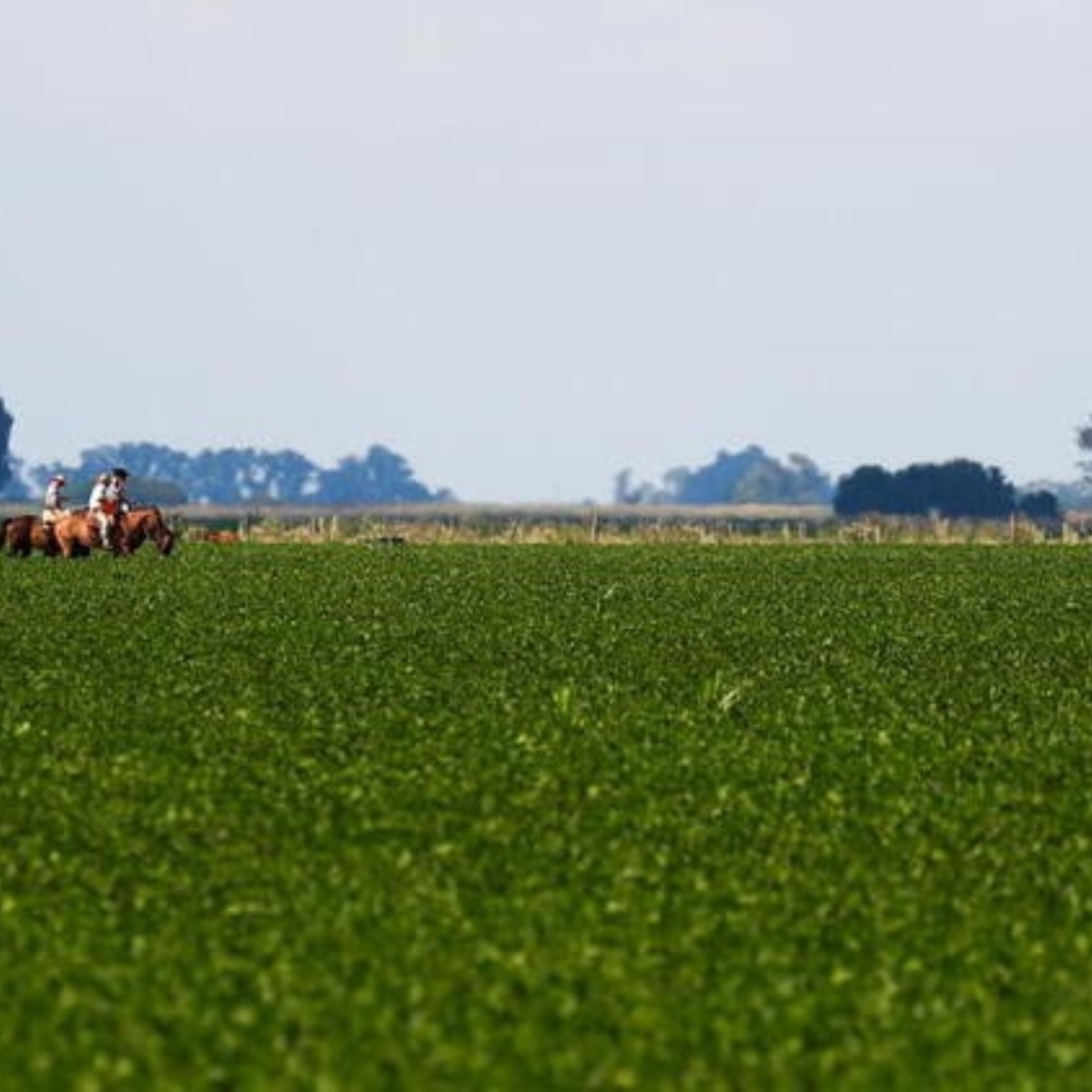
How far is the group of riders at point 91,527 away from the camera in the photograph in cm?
6738

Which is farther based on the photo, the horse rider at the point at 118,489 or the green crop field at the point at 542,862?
the horse rider at the point at 118,489

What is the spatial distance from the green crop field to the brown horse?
28660 mm

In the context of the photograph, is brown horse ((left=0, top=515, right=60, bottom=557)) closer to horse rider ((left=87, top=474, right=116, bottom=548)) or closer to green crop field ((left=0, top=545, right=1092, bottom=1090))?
horse rider ((left=87, top=474, right=116, bottom=548))

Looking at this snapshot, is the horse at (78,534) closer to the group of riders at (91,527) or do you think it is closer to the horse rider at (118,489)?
the group of riders at (91,527)

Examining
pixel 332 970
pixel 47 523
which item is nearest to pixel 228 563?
pixel 47 523

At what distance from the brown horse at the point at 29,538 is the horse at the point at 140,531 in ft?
5.59

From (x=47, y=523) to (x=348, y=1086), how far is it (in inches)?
2226

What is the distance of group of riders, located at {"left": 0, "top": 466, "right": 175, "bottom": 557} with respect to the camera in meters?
67.4

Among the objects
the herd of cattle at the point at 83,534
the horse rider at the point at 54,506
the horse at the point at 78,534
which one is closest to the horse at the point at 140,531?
the herd of cattle at the point at 83,534

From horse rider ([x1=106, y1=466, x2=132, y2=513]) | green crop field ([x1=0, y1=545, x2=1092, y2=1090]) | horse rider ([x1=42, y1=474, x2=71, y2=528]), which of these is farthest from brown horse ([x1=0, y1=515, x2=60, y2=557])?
green crop field ([x1=0, y1=545, x2=1092, y2=1090])

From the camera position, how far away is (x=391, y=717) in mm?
28719

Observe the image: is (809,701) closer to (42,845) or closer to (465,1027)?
(42,845)

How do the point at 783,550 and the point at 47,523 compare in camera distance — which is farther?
the point at 783,550

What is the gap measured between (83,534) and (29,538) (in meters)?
2.45
